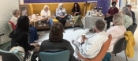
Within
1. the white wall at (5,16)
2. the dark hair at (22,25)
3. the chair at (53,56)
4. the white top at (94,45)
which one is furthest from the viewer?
the white wall at (5,16)

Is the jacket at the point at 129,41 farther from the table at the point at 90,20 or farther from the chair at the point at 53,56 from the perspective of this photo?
the table at the point at 90,20

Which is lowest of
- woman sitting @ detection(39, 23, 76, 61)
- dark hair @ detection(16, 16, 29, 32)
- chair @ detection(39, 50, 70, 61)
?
chair @ detection(39, 50, 70, 61)

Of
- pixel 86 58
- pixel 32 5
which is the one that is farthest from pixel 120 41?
pixel 32 5

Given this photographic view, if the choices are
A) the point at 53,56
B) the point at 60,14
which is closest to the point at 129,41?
the point at 53,56

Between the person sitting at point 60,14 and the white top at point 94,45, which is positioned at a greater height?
the person sitting at point 60,14

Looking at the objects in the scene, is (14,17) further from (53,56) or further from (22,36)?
(53,56)

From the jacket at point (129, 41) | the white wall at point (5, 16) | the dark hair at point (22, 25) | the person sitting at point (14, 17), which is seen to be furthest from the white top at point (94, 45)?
the white wall at point (5, 16)

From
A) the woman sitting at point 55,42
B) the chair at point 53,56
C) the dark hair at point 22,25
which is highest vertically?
the dark hair at point 22,25

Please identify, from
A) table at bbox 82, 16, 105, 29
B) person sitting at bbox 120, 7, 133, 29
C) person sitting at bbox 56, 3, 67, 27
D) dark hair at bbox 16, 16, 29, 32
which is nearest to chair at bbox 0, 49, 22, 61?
dark hair at bbox 16, 16, 29, 32

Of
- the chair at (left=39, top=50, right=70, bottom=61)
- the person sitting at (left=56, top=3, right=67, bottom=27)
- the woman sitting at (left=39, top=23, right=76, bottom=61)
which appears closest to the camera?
the chair at (left=39, top=50, right=70, bottom=61)

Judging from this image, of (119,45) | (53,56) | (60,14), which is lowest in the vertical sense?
(119,45)

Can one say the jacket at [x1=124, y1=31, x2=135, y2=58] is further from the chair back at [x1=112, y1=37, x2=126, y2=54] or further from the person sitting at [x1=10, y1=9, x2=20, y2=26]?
the person sitting at [x1=10, y1=9, x2=20, y2=26]

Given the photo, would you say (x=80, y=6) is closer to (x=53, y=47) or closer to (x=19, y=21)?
(x=19, y=21)

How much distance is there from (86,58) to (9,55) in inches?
44.1
